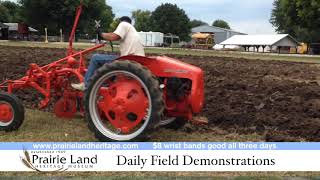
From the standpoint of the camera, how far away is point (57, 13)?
8162cm

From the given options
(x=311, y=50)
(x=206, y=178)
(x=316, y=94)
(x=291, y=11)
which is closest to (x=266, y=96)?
(x=316, y=94)

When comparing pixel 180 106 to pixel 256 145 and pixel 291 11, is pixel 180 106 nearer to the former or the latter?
pixel 256 145

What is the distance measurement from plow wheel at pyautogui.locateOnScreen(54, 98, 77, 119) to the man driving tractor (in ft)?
1.97

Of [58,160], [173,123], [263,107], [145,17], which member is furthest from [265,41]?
[58,160]

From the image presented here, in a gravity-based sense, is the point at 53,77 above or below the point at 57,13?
below

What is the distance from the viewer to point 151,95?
6.38 meters

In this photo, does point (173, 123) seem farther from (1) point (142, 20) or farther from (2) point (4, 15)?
(1) point (142, 20)

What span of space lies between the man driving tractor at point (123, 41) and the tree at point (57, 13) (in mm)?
72394

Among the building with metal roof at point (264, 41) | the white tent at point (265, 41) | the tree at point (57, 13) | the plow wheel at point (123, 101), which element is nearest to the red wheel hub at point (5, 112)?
the plow wheel at point (123, 101)

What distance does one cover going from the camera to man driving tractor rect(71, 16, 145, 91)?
6.96m

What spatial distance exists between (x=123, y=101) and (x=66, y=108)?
155 cm

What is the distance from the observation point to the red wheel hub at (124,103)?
21.5ft

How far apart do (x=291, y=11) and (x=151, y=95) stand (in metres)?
49.9

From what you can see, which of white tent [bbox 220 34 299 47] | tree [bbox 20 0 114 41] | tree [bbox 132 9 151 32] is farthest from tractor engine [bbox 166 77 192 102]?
tree [bbox 132 9 151 32]
